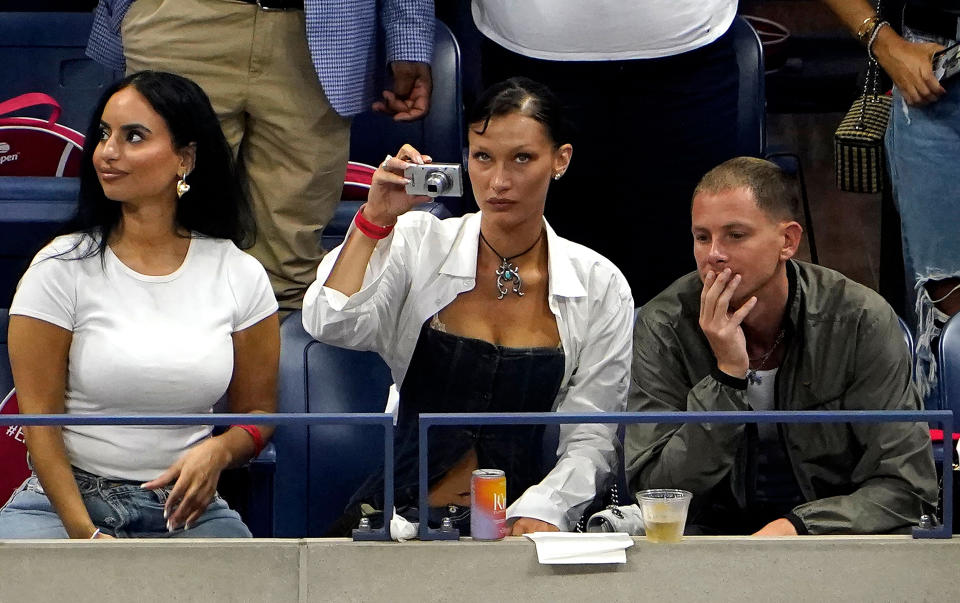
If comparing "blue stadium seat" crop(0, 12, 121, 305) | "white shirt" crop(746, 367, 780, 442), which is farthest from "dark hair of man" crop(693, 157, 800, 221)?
"blue stadium seat" crop(0, 12, 121, 305)

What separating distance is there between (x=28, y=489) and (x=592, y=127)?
4.32ft

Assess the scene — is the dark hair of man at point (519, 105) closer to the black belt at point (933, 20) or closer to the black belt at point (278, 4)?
the black belt at point (278, 4)

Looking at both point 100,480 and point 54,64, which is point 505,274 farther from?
point 54,64

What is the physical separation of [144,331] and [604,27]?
1.07m

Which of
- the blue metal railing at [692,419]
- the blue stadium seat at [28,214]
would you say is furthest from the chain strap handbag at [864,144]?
the blue stadium seat at [28,214]

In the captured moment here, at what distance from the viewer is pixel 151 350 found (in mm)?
2234

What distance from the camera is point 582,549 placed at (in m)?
1.75

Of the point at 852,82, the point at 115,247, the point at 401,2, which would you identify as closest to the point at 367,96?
the point at 401,2

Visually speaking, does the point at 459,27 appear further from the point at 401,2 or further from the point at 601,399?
the point at 601,399

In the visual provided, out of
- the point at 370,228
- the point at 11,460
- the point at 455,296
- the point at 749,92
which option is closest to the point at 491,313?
the point at 455,296

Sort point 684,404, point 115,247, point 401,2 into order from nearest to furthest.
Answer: point 684,404
point 115,247
point 401,2

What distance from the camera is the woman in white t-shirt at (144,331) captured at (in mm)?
2148

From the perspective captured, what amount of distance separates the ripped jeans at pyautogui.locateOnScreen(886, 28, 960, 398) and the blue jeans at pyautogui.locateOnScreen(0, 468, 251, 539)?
49.1 inches

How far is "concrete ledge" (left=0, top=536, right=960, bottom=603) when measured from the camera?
1.73 meters
